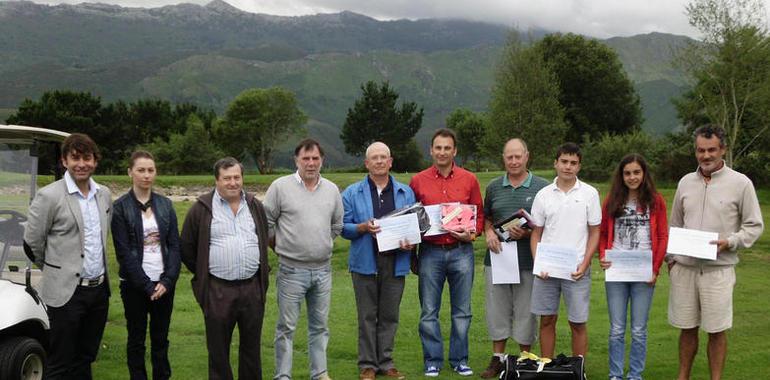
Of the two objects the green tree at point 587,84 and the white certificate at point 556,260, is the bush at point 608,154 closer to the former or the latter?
the green tree at point 587,84

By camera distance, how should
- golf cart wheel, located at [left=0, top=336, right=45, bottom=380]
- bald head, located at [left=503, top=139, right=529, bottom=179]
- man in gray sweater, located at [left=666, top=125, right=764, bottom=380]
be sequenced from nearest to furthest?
golf cart wheel, located at [left=0, top=336, right=45, bottom=380], man in gray sweater, located at [left=666, top=125, right=764, bottom=380], bald head, located at [left=503, top=139, right=529, bottom=179]

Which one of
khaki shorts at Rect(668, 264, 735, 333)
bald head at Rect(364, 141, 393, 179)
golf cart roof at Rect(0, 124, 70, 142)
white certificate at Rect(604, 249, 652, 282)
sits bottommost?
khaki shorts at Rect(668, 264, 735, 333)

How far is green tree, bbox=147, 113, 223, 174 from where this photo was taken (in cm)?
5888

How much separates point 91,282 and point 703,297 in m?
5.42

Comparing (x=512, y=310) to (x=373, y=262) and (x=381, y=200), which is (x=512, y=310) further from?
(x=381, y=200)

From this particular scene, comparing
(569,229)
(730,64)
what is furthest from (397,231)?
(730,64)

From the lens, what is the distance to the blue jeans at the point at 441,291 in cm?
762

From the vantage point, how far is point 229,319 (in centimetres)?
653

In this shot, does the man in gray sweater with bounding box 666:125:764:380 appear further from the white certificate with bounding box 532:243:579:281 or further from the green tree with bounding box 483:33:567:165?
the green tree with bounding box 483:33:567:165

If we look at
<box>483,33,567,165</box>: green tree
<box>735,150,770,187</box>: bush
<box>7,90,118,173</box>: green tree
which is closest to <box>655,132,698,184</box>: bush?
<box>735,150,770,187</box>: bush

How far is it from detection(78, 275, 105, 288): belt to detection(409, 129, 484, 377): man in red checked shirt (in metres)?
3.08

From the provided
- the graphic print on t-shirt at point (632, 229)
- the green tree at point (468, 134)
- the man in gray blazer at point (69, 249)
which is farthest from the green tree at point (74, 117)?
the graphic print on t-shirt at point (632, 229)

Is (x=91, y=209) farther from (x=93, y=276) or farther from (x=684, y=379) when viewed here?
(x=684, y=379)

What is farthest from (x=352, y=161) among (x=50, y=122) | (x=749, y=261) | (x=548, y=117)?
(x=749, y=261)
